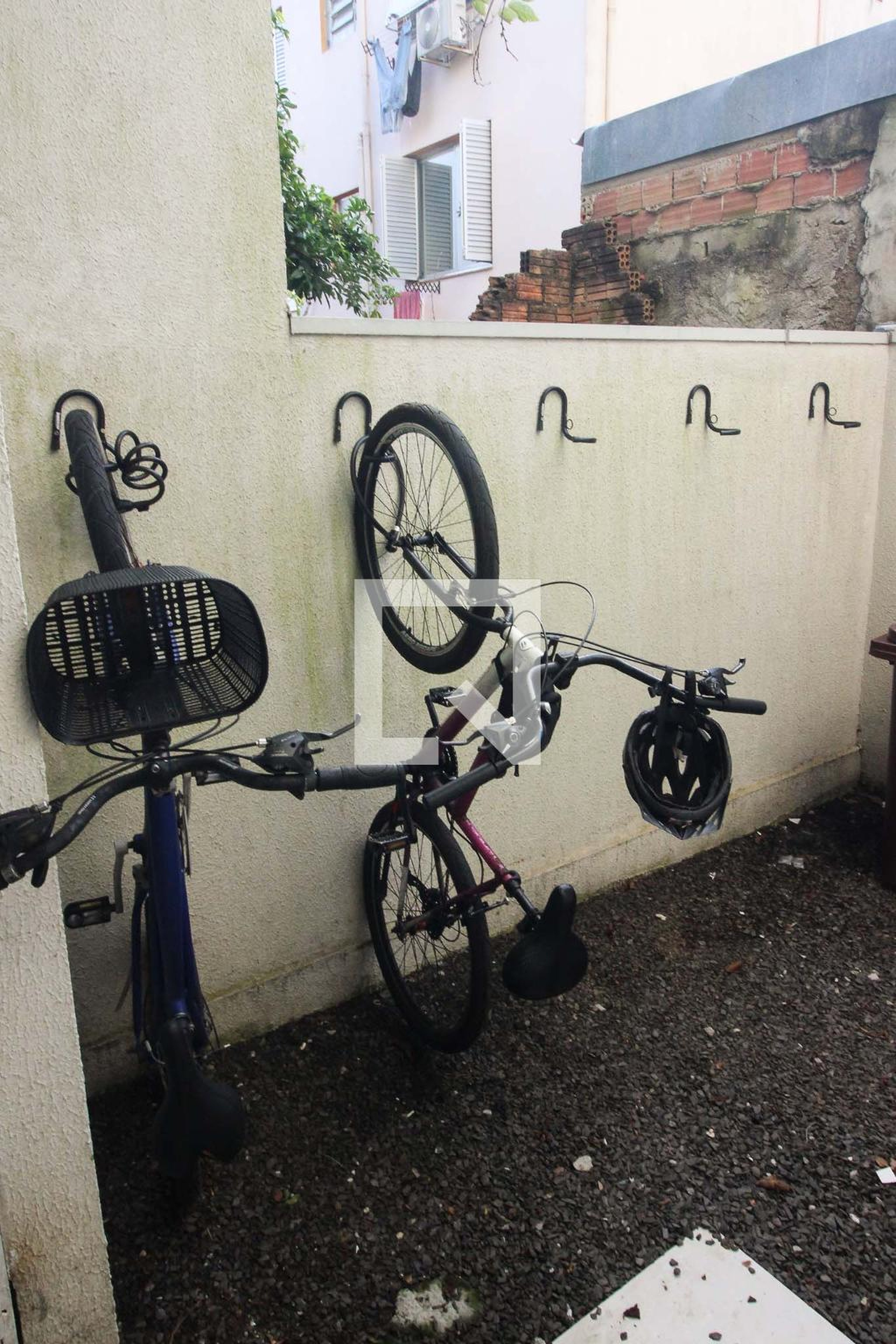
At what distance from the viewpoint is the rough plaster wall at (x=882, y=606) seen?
4.55 meters

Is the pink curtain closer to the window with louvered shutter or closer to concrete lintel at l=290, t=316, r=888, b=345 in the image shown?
the window with louvered shutter

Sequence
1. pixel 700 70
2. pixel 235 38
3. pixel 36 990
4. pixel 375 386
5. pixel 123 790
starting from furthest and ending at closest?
pixel 700 70, pixel 375 386, pixel 235 38, pixel 123 790, pixel 36 990

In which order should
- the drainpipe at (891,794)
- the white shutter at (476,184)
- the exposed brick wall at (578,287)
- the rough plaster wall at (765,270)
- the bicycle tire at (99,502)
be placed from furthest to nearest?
the white shutter at (476,184)
the exposed brick wall at (578,287)
the rough plaster wall at (765,270)
the drainpipe at (891,794)
the bicycle tire at (99,502)

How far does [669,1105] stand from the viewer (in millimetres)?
2760

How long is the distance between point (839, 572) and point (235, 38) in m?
3.41

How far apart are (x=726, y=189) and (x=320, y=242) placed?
7.44 ft

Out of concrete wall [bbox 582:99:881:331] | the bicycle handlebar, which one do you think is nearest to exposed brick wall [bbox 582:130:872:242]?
concrete wall [bbox 582:99:881:331]

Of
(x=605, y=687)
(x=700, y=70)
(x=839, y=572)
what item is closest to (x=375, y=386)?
(x=605, y=687)

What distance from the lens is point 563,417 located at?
3.39 meters

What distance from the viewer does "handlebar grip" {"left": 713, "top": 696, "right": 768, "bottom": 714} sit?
2.10m

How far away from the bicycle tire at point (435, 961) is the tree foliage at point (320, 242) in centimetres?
344

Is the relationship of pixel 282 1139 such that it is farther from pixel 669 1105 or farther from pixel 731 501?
pixel 731 501

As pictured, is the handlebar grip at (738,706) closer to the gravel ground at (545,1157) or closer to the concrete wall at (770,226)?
the gravel ground at (545,1157)

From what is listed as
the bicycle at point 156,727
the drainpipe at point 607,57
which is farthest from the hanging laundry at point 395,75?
the bicycle at point 156,727
